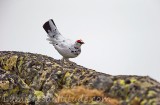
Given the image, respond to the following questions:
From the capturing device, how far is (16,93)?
27469mm

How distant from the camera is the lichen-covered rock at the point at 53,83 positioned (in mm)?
21938

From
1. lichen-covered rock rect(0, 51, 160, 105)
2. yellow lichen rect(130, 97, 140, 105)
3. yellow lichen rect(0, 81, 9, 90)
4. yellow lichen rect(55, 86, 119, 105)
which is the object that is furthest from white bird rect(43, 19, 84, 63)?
yellow lichen rect(130, 97, 140, 105)

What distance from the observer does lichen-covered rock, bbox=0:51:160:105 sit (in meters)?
21.9

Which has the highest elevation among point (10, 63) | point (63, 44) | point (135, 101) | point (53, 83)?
point (63, 44)

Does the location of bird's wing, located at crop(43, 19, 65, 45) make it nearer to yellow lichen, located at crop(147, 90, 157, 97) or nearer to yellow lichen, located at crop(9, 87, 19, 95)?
yellow lichen, located at crop(9, 87, 19, 95)

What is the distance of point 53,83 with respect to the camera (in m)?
29.3

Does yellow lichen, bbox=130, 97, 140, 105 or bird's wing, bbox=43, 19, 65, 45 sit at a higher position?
bird's wing, bbox=43, 19, 65, 45

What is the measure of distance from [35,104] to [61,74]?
16.4 feet

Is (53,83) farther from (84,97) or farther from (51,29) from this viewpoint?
(51,29)

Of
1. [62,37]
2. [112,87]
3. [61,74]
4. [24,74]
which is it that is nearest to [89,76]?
[61,74]

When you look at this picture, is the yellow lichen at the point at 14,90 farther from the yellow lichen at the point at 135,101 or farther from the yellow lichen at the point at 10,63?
the yellow lichen at the point at 135,101

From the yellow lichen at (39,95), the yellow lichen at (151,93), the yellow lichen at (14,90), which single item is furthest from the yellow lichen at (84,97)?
the yellow lichen at (14,90)

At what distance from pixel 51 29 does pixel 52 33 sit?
709 millimetres

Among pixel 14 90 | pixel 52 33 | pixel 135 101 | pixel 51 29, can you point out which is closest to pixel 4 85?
pixel 14 90
